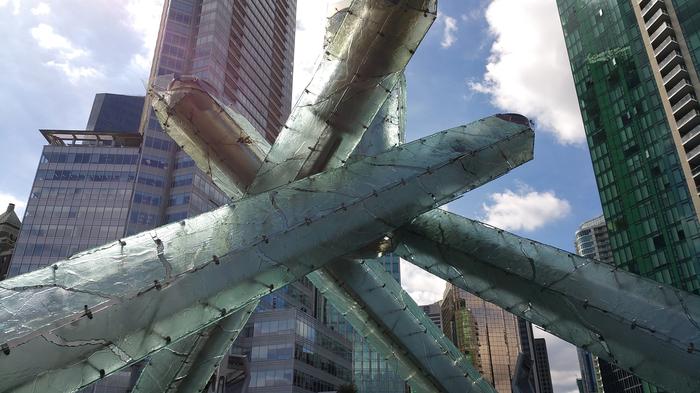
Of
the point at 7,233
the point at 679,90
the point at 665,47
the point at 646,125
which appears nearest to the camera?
the point at 679,90

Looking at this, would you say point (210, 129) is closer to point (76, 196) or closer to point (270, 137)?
point (76, 196)

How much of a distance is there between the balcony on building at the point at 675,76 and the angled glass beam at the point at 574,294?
63.8 meters

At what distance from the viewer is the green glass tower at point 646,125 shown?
64.8 meters

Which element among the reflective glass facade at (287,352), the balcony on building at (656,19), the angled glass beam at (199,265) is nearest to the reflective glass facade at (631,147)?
the balcony on building at (656,19)

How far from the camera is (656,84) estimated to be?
235 ft

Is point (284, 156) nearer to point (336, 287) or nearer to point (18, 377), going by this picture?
point (336, 287)

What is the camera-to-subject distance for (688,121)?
6462 centimetres

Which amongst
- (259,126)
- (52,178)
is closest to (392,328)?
(52,178)

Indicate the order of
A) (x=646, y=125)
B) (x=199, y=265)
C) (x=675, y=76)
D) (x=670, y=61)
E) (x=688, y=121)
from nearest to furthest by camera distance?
(x=199, y=265)
(x=688, y=121)
(x=675, y=76)
(x=670, y=61)
(x=646, y=125)

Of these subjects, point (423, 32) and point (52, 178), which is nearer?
point (423, 32)

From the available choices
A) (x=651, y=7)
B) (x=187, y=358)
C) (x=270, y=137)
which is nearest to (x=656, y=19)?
(x=651, y=7)

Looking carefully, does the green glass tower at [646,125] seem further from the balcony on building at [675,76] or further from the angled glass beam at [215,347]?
the angled glass beam at [215,347]

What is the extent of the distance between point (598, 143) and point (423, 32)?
76.1 m

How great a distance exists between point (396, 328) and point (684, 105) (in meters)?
63.0
